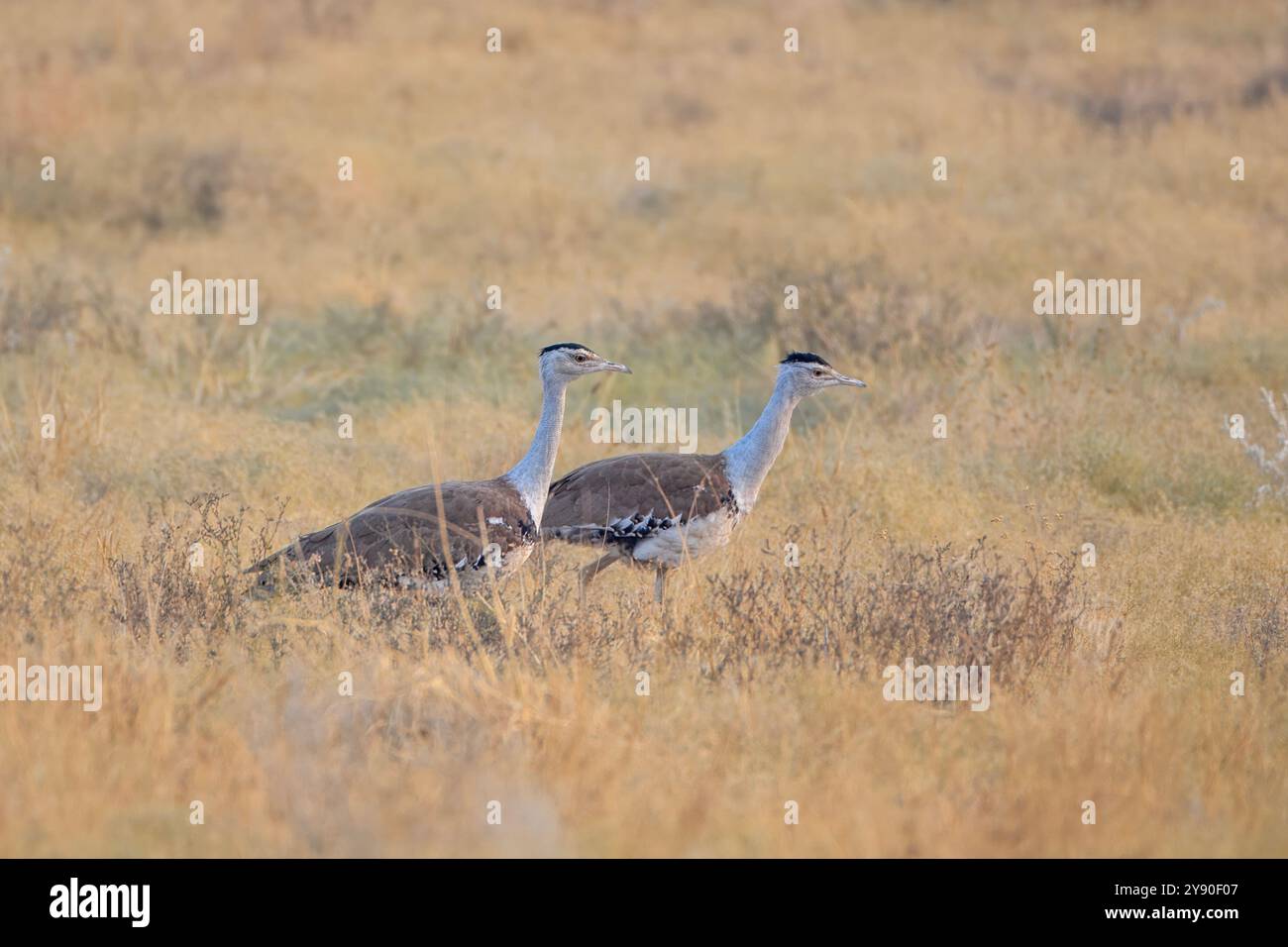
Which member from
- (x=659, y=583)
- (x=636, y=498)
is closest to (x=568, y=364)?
(x=636, y=498)

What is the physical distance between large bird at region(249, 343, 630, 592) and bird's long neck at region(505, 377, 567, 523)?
0.02 m

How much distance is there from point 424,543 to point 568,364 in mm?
976

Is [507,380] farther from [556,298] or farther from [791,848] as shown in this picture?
[791,848]

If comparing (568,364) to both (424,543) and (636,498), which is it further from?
(424,543)

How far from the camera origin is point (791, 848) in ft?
13.1

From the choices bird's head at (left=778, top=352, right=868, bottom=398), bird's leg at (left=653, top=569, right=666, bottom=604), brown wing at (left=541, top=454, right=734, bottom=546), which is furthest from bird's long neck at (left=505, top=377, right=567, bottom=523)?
bird's head at (left=778, top=352, right=868, bottom=398)

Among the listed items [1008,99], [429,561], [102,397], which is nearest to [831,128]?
[1008,99]

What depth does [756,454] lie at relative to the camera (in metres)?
6.35

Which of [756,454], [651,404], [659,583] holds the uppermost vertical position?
[651,404]

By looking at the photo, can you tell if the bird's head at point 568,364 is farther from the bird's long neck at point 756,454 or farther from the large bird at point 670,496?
the bird's long neck at point 756,454

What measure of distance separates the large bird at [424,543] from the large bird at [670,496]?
43cm

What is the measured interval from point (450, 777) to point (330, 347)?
6.75m

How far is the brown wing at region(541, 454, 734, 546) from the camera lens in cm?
614

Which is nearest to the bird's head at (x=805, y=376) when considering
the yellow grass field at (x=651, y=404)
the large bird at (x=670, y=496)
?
the large bird at (x=670, y=496)
